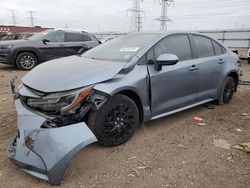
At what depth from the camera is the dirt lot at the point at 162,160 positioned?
112 inches

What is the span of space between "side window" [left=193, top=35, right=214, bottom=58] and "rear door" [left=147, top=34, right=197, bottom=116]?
0.80ft

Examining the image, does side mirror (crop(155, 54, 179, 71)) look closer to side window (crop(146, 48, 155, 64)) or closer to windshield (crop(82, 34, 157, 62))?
side window (crop(146, 48, 155, 64))

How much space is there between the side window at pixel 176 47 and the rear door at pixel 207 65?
0.19 meters

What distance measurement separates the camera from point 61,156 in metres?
2.66

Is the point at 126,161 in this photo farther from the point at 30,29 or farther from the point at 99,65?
the point at 30,29

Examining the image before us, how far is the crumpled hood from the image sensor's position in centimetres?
312

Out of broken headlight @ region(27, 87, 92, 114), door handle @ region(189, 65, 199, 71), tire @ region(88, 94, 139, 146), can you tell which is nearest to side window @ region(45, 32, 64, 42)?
door handle @ region(189, 65, 199, 71)

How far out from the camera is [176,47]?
439 cm

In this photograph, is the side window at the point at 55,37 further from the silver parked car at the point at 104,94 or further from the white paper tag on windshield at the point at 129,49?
the white paper tag on windshield at the point at 129,49

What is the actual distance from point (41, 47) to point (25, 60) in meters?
0.76

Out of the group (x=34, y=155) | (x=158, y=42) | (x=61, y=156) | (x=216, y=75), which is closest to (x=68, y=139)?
(x=61, y=156)

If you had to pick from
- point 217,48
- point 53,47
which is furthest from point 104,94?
point 53,47

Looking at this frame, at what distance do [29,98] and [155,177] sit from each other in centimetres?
175

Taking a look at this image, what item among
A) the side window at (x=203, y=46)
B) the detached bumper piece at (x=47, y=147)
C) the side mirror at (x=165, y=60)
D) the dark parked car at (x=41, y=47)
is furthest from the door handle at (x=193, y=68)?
the dark parked car at (x=41, y=47)
